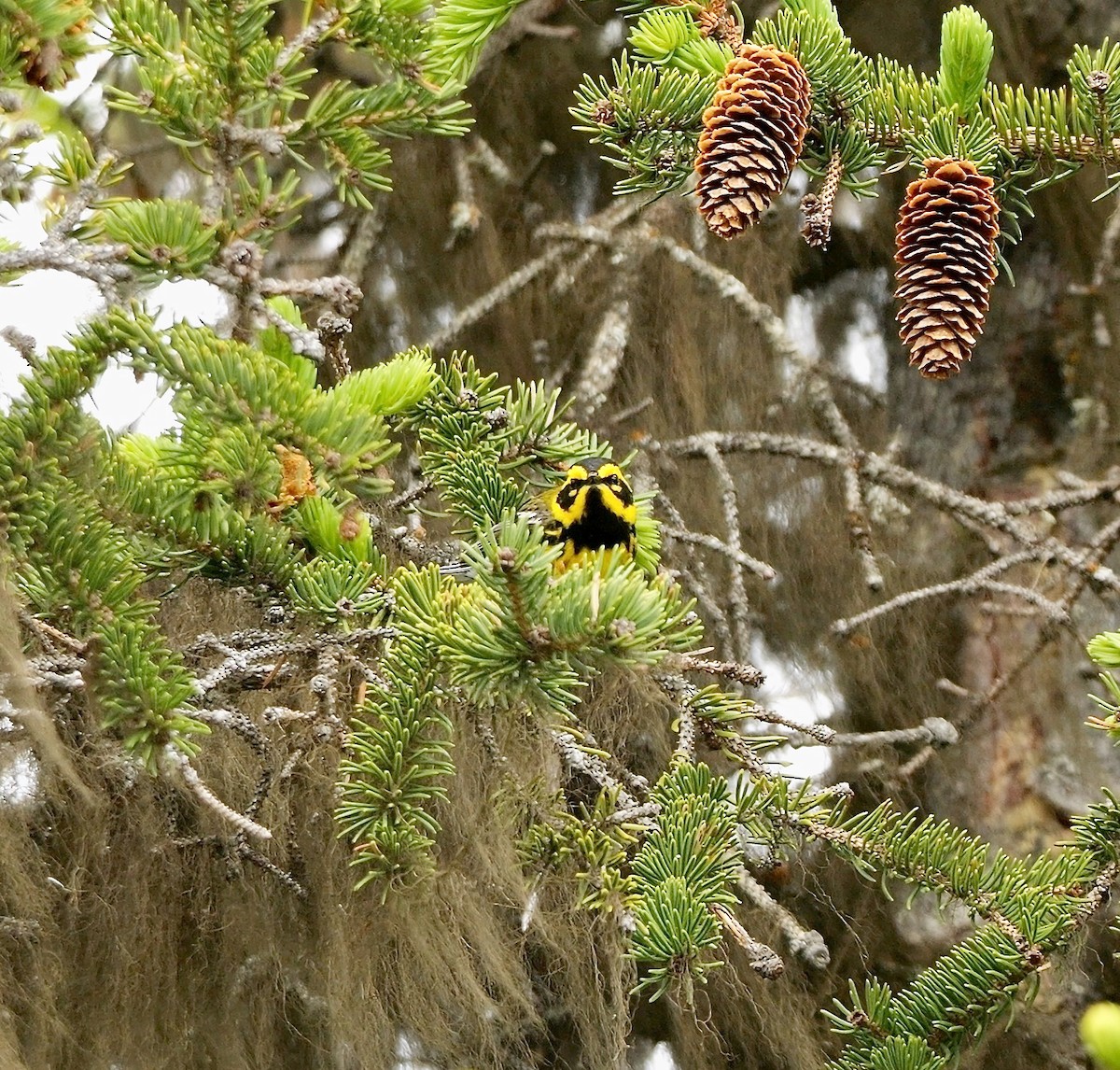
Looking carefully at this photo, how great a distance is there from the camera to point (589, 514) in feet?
6.25

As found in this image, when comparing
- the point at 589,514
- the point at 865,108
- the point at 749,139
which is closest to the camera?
the point at 749,139

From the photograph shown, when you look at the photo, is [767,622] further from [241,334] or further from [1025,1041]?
[241,334]

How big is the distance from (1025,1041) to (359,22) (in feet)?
6.51

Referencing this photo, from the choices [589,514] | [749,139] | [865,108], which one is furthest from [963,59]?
[589,514]

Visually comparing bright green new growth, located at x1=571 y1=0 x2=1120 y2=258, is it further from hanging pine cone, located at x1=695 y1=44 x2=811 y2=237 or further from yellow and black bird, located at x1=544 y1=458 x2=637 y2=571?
yellow and black bird, located at x1=544 y1=458 x2=637 y2=571

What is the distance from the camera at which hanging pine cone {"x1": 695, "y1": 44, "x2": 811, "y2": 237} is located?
3.94ft

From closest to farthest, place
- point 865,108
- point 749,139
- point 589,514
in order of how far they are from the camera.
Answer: point 749,139 → point 865,108 → point 589,514

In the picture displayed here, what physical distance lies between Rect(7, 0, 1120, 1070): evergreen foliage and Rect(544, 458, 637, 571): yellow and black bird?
331mm

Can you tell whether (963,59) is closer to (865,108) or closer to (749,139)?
(865,108)

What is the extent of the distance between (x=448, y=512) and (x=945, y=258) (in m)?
0.58

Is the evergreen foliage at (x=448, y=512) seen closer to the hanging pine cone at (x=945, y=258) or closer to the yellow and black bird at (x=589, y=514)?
the hanging pine cone at (x=945, y=258)

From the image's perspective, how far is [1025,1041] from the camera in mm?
2213

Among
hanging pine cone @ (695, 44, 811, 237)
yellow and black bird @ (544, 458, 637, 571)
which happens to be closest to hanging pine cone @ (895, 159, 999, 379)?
hanging pine cone @ (695, 44, 811, 237)

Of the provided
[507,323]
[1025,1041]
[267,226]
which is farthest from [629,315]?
[1025,1041]
